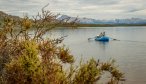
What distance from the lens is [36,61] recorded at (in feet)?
Result: 18.9

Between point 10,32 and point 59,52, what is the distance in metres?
1.42

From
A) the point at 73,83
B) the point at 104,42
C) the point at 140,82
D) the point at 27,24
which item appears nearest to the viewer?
the point at 73,83

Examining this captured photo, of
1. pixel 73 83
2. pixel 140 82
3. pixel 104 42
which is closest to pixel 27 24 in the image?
pixel 73 83

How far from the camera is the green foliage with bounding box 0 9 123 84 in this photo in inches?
231

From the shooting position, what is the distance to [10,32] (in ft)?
27.5

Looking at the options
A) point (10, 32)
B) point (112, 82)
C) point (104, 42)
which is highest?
point (10, 32)

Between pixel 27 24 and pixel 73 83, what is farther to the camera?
pixel 27 24

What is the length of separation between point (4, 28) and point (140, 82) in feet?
63.4

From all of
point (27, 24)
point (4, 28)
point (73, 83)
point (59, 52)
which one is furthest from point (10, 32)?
point (73, 83)

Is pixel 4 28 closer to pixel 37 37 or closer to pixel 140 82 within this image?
pixel 37 37

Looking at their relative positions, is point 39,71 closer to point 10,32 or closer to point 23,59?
point 23,59

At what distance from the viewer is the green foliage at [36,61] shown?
5.86 meters

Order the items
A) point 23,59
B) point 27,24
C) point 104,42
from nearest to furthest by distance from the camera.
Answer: point 23,59, point 27,24, point 104,42

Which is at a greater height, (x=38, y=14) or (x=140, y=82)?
(x=38, y=14)
